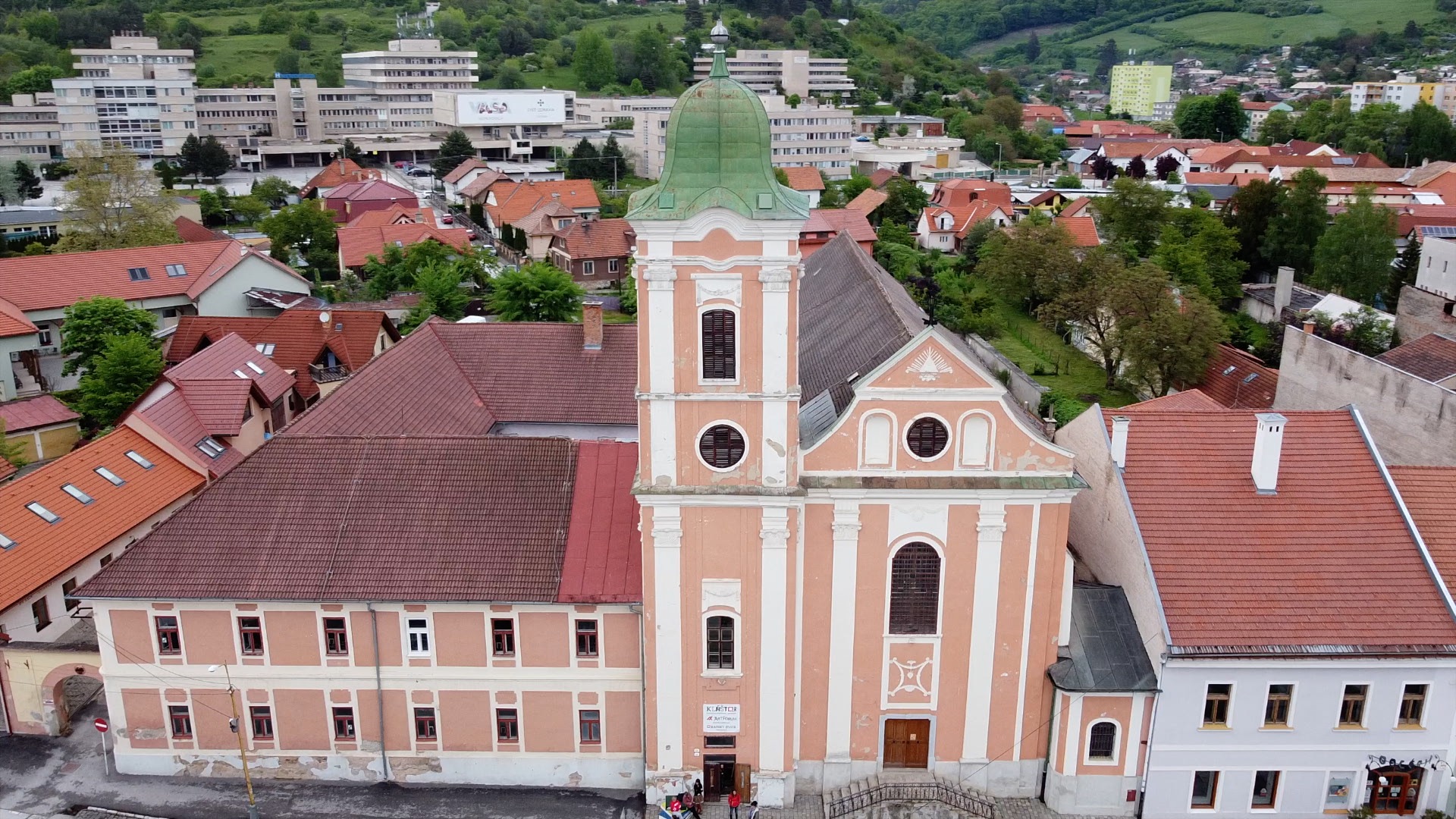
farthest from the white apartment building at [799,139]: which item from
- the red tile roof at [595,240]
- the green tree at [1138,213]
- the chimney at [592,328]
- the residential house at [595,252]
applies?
the chimney at [592,328]

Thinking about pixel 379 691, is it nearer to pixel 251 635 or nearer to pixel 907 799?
pixel 251 635

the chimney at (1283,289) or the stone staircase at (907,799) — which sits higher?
the chimney at (1283,289)

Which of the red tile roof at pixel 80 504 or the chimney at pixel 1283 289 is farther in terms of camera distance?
the chimney at pixel 1283 289

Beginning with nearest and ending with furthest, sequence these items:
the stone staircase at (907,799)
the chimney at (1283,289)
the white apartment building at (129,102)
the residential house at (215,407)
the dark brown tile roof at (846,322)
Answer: the stone staircase at (907,799)
the dark brown tile roof at (846,322)
the residential house at (215,407)
the chimney at (1283,289)
the white apartment building at (129,102)

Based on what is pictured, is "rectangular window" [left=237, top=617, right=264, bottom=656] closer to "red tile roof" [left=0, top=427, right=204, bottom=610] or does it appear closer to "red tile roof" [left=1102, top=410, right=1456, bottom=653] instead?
"red tile roof" [left=0, top=427, right=204, bottom=610]

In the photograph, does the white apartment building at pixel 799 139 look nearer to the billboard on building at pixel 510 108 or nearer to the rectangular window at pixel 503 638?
the billboard on building at pixel 510 108

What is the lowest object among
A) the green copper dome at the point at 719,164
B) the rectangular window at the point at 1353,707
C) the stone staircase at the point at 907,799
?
the stone staircase at the point at 907,799

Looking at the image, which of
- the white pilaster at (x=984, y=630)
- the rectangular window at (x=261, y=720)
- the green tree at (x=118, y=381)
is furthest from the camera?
the green tree at (x=118, y=381)
